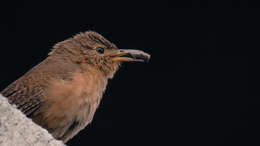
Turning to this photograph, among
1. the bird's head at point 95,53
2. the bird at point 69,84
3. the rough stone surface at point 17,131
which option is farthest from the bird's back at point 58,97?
the rough stone surface at point 17,131

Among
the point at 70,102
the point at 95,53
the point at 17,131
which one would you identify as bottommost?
the point at 70,102

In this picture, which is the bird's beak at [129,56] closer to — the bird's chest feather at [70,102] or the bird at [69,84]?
the bird at [69,84]

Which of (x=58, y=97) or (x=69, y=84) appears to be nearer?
(x=58, y=97)

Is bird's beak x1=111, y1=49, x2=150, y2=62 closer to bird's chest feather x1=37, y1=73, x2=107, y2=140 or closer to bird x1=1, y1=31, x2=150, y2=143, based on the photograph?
bird x1=1, y1=31, x2=150, y2=143

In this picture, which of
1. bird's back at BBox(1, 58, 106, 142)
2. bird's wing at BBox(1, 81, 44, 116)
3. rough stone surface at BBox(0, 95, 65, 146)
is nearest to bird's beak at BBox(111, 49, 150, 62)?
bird's back at BBox(1, 58, 106, 142)

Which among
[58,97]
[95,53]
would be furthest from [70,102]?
[95,53]

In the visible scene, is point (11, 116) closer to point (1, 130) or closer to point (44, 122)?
point (1, 130)

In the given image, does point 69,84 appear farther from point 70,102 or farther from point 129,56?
point 129,56
